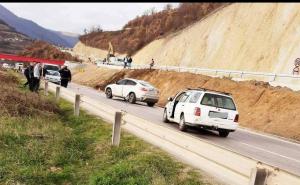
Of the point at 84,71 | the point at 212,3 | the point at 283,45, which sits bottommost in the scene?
the point at 84,71

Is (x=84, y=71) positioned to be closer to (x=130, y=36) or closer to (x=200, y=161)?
(x=130, y=36)

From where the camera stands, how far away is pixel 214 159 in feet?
24.4

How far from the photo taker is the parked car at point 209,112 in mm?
16359

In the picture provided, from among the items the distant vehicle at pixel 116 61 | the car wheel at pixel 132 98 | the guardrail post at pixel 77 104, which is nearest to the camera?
the guardrail post at pixel 77 104

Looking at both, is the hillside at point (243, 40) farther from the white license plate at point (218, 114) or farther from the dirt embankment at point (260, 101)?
the white license plate at point (218, 114)

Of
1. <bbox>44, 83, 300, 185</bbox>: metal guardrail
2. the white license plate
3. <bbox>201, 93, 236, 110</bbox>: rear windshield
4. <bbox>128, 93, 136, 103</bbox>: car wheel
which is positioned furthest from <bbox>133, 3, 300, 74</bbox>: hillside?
<bbox>44, 83, 300, 185</bbox>: metal guardrail

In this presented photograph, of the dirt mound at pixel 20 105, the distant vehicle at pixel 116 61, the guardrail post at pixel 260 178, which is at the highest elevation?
the guardrail post at pixel 260 178

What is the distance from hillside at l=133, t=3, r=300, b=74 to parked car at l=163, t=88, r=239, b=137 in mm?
20515

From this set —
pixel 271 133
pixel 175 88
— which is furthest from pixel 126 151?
pixel 175 88

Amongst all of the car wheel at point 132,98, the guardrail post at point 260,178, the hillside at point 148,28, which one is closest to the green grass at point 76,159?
the guardrail post at point 260,178

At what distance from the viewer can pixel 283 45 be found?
39.0 metres

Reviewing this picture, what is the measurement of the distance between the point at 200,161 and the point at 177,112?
9.64 meters

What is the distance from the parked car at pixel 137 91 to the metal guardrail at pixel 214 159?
53.9 ft

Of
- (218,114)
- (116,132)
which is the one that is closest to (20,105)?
(116,132)
